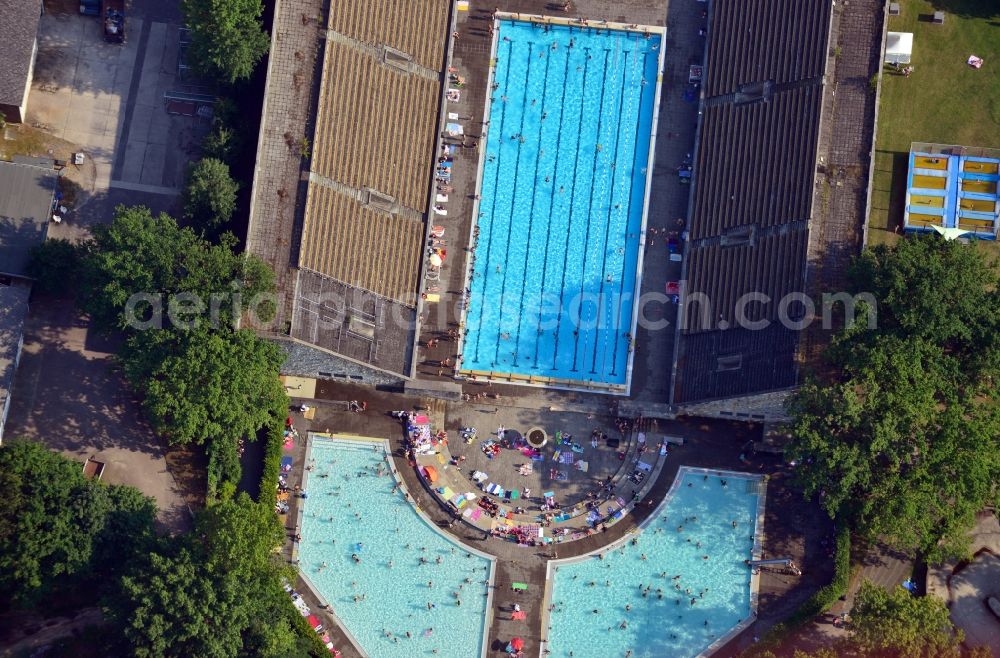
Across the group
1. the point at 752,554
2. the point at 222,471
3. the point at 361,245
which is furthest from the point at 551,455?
the point at 222,471

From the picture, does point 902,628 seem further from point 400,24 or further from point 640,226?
point 400,24

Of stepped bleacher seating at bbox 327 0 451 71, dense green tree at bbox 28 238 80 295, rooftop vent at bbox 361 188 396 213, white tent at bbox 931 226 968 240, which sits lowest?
dense green tree at bbox 28 238 80 295

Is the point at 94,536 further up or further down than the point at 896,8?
further down

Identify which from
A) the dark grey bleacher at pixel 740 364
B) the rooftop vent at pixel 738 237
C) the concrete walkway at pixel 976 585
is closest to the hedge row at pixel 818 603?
the concrete walkway at pixel 976 585

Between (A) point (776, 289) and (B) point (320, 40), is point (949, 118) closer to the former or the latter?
(A) point (776, 289)

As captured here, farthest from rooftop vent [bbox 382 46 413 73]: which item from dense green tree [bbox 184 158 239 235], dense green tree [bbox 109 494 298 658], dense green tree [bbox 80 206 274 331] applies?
dense green tree [bbox 109 494 298 658]

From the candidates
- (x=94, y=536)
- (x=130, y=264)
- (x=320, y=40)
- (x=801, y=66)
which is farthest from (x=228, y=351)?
(x=801, y=66)

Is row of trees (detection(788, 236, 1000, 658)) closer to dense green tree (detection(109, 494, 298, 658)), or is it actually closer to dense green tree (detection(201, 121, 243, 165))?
dense green tree (detection(109, 494, 298, 658))

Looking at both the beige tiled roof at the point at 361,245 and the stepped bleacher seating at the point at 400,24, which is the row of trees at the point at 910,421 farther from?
the stepped bleacher seating at the point at 400,24
